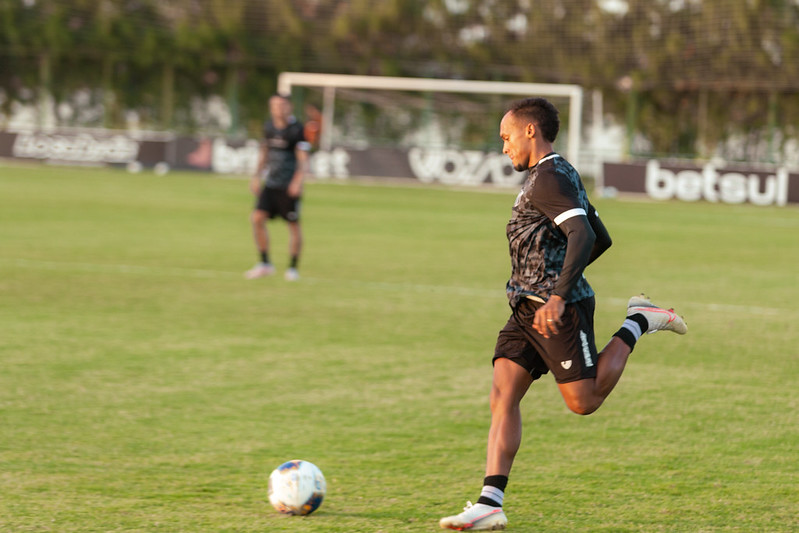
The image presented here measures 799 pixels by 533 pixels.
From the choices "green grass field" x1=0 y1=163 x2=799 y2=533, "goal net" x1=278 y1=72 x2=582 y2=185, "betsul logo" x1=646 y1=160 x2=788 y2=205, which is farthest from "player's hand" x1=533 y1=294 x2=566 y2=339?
"goal net" x1=278 y1=72 x2=582 y2=185

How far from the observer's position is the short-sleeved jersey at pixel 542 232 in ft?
15.4

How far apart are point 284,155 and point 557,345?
29.0 ft

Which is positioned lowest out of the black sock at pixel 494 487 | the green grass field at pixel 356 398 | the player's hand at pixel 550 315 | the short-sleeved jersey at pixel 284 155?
the green grass field at pixel 356 398

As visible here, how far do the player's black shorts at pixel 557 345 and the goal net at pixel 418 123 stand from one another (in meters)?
26.3

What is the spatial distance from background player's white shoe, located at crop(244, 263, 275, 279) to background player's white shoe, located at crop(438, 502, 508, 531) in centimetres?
862

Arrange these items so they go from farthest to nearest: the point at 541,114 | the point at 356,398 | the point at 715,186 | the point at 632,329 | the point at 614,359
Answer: the point at 715,186 < the point at 356,398 < the point at 632,329 < the point at 614,359 < the point at 541,114

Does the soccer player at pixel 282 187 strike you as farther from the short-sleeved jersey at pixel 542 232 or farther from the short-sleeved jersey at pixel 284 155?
the short-sleeved jersey at pixel 542 232

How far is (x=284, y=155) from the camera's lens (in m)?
13.2

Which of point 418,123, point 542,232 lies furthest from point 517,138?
point 418,123

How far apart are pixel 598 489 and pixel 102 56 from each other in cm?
4264

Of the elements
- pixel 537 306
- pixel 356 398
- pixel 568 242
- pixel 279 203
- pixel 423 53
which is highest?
pixel 423 53

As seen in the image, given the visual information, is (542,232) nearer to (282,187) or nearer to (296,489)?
(296,489)

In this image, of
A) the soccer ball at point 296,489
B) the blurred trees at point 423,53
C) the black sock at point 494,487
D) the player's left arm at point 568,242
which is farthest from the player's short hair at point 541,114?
the blurred trees at point 423,53

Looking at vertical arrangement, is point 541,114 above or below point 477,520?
above
